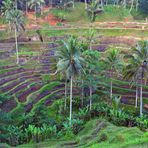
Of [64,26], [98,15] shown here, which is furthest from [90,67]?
[98,15]

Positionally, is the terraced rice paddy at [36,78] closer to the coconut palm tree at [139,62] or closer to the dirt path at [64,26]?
the dirt path at [64,26]

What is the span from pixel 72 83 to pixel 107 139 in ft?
89.1

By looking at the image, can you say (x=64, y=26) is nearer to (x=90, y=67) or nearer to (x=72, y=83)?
(x=72, y=83)

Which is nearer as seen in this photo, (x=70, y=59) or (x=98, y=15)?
(x=70, y=59)

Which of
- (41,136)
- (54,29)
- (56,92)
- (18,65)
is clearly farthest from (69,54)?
(54,29)

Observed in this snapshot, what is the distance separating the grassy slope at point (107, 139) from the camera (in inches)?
1522

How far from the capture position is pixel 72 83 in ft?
228

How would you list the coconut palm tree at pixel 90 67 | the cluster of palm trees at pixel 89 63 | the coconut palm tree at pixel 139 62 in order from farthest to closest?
the coconut palm tree at pixel 90 67 < the coconut palm tree at pixel 139 62 < the cluster of palm trees at pixel 89 63

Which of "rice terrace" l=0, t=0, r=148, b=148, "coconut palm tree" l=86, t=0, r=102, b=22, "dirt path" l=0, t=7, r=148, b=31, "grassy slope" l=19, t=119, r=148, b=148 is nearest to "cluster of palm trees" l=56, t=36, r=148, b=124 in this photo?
"rice terrace" l=0, t=0, r=148, b=148

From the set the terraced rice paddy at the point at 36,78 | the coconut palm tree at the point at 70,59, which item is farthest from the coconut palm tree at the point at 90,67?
the coconut palm tree at the point at 70,59

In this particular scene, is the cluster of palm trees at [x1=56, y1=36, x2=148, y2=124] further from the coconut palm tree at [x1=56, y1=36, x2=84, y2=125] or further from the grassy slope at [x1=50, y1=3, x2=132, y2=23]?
the grassy slope at [x1=50, y1=3, x2=132, y2=23]

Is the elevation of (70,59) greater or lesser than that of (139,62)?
greater

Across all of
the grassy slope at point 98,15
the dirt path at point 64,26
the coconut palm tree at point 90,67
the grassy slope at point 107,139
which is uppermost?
the grassy slope at point 98,15

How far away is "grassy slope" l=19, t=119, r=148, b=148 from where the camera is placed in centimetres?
3866
